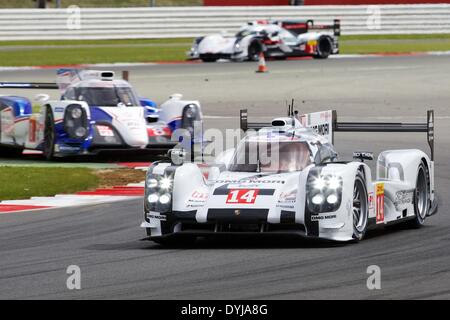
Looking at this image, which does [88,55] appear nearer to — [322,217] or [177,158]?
[177,158]

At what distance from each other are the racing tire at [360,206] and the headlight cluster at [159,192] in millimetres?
1688

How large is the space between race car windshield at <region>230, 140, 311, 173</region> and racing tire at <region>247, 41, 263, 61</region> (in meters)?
29.6

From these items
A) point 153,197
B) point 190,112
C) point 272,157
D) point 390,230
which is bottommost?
point 390,230

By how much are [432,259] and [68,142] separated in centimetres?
1077

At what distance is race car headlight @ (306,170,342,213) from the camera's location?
11484mm

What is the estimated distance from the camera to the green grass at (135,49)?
41594 mm

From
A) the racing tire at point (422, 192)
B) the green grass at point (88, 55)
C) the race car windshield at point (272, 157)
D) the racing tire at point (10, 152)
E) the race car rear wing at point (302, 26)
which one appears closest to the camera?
the race car windshield at point (272, 157)

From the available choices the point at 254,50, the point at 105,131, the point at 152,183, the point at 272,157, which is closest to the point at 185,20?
the point at 254,50

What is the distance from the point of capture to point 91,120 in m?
20.6

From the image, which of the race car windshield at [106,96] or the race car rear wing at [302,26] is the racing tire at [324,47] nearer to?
the race car rear wing at [302,26]

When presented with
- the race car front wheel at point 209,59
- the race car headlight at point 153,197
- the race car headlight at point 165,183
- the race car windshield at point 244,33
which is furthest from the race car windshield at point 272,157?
the race car front wheel at point 209,59

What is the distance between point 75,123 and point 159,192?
8.69m

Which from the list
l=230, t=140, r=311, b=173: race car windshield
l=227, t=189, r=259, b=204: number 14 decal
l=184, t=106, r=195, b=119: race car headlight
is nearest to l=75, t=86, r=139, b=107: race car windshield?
l=184, t=106, r=195, b=119: race car headlight
